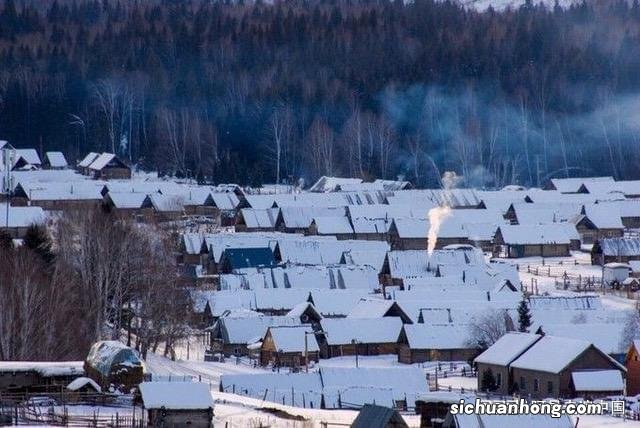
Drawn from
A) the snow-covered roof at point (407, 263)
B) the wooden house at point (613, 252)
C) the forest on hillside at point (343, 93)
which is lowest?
the snow-covered roof at point (407, 263)

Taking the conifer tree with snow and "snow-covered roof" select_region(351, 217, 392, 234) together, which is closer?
the conifer tree with snow

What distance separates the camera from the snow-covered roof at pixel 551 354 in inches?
1177

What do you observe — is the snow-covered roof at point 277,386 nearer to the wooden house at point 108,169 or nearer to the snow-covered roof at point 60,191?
the snow-covered roof at point 60,191

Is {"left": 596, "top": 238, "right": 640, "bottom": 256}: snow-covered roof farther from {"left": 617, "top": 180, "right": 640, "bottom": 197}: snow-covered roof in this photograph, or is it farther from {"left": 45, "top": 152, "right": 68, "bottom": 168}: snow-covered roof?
{"left": 45, "top": 152, "right": 68, "bottom": 168}: snow-covered roof

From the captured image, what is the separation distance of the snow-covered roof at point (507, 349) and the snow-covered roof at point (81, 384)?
865 cm

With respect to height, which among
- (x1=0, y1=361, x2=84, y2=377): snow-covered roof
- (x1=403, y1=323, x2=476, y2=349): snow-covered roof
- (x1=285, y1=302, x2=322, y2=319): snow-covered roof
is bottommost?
(x1=0, y1=361, x2=84, y2=377): snow-covered roof

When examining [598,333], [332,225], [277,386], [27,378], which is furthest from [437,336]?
[332,225]

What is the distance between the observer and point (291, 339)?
34281 millimetres

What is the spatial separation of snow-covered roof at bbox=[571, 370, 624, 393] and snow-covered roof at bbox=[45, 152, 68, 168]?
4033 centimetres

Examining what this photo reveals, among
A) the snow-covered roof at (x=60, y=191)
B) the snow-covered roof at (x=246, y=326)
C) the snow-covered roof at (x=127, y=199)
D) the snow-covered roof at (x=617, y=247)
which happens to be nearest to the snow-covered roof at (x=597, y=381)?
the snow-covered roof at (x=246, y=326)

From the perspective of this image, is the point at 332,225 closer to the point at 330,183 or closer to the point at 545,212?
the point at 545,212

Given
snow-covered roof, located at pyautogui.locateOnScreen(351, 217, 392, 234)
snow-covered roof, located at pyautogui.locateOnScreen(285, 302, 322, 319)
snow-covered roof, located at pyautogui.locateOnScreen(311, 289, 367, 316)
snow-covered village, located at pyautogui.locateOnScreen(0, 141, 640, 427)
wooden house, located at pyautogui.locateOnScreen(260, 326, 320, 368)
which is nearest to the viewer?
snow-covered village, located at pyautogui.locateOnScreen(0, 141, 640, 427)

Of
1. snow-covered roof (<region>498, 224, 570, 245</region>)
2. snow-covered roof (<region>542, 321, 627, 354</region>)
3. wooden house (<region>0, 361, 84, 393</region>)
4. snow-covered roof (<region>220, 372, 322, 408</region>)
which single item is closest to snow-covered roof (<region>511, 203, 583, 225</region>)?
snow-covered roof (<region>498, 224, 570, 245</region>)

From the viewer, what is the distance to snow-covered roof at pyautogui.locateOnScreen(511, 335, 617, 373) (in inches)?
1177
